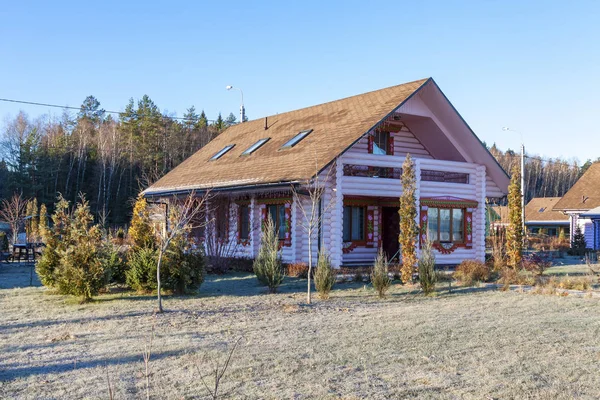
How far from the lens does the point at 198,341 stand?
27.3 ft

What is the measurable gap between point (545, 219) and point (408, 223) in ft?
134

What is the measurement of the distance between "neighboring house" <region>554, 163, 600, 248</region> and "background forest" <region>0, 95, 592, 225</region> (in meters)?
17.0

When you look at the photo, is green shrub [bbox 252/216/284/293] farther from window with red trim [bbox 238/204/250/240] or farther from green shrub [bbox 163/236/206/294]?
window with red trim [bbox 238/204/250/240]

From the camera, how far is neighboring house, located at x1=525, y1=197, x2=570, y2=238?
51.4 metres

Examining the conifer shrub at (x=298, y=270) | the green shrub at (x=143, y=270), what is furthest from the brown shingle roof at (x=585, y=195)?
the green shrub at (x=143, y=270)

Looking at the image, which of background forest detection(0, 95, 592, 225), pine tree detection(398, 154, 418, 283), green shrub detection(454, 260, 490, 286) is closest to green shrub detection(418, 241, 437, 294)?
pine tree detection(398, 154, 418, 283)

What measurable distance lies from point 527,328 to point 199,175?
54.7 ft

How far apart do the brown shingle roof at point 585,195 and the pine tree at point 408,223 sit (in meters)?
24.4

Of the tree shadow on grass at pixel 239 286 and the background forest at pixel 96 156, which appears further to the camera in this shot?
the background forest at pixel 96 156

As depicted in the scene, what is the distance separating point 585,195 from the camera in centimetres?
3759

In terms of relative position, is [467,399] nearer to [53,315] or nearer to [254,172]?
[53,315]

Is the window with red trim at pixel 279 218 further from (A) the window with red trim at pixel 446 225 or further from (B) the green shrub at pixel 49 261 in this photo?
(B) the green shrub at pixel 49 261

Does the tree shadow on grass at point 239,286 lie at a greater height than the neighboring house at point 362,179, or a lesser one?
lesser

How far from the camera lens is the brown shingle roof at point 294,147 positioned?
18312 millimetres
